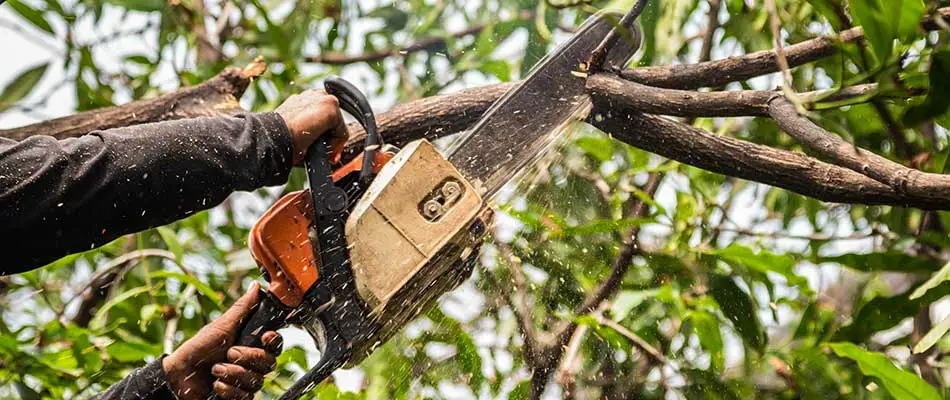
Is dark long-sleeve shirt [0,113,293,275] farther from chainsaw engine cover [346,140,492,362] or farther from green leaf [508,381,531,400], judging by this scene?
green leaf [508,381,531,400]

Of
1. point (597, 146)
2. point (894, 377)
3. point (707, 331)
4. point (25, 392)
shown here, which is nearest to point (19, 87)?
point (25, 392)

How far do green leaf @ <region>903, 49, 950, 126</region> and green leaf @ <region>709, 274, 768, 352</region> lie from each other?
1.01 metres

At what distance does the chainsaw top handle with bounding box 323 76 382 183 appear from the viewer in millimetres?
1622

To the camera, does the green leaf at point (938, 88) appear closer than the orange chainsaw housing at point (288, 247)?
Yes

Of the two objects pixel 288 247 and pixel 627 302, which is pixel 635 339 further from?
pixel 288 247

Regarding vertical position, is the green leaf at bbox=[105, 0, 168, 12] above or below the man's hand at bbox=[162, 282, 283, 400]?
below

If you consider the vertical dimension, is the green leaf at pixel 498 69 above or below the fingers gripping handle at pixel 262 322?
below

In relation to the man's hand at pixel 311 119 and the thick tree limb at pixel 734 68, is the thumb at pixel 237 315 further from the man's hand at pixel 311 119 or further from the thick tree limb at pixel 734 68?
the thick tree limb at pixel 734 68

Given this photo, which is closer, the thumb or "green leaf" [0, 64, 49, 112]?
the thumb

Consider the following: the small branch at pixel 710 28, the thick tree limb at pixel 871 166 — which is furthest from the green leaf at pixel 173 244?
the thick tree limb at pixel 871 166

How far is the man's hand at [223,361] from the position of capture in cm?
163

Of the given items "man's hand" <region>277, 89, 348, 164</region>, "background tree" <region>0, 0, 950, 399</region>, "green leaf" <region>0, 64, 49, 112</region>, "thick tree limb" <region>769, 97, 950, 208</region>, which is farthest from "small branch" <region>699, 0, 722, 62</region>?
"green leaf" <region>0, 64, 49, 112</region>

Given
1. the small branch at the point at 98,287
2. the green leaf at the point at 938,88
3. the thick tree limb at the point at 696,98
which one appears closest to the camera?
the green leaf at the point at 938,88

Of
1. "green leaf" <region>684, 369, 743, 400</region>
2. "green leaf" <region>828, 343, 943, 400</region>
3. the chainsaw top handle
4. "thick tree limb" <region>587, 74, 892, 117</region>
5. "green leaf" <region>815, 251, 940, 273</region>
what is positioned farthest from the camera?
"green leaf" <region>684, 369, 743, 400</region>
